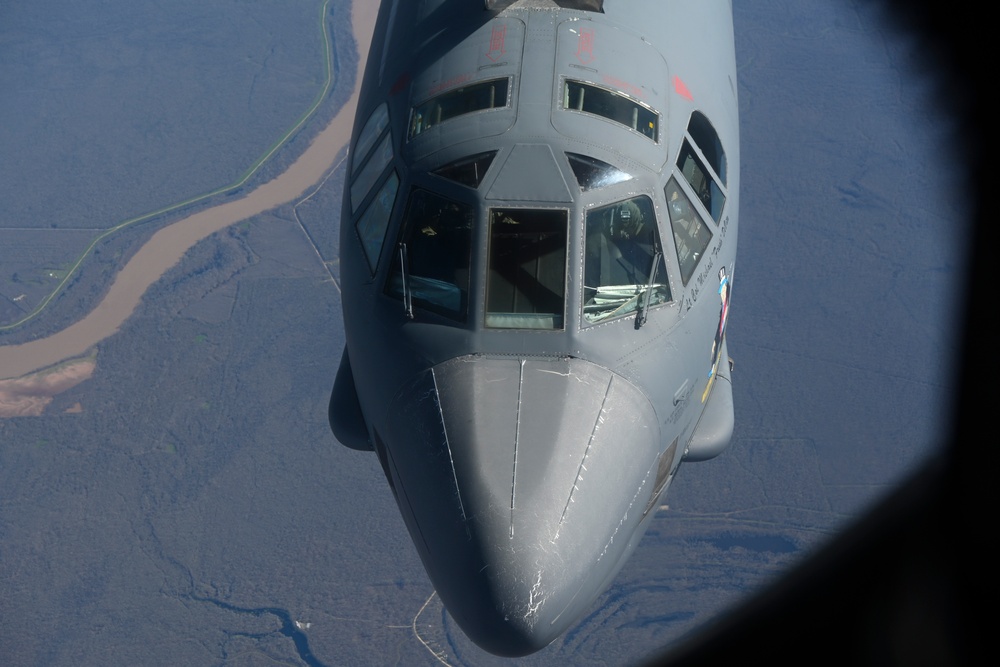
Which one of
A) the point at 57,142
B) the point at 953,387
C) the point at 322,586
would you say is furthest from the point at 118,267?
the point at 953,387

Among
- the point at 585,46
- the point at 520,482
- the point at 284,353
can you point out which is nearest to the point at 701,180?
the point at 585,46

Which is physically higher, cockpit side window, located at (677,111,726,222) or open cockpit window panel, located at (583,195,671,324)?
cockpit side window, located at (677,111,726,222)

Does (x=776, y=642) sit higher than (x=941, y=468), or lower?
lower

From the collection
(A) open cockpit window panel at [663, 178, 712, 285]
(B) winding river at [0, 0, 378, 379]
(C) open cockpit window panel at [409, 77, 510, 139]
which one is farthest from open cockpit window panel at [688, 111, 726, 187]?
(B) winding river at [0, 0, 378, 379]

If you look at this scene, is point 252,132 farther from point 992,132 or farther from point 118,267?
point 992,132

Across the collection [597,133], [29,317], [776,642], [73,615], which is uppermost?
[597,133]

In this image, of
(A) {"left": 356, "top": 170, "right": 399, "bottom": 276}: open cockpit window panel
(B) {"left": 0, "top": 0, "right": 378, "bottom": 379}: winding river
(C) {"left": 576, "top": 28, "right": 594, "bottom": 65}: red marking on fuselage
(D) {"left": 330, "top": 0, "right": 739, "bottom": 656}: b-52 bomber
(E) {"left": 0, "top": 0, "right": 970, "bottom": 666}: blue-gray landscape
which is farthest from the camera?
(B) {"left": 0, "top": 0, "right": 378, "bottom": 379}: winding river

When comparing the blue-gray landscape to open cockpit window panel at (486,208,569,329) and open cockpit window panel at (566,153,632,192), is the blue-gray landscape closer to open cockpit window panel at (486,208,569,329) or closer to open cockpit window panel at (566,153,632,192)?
open cockpit window panel at (486,208,569,329)
